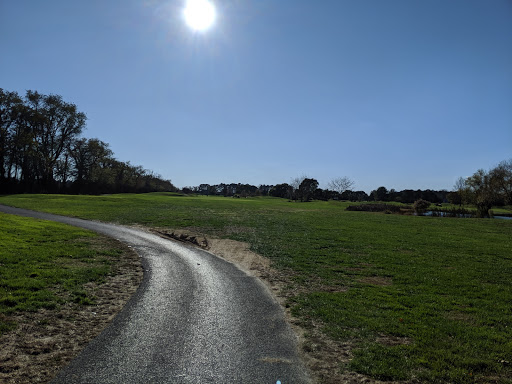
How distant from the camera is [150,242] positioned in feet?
64.4

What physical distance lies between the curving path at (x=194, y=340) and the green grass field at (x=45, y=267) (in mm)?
2195

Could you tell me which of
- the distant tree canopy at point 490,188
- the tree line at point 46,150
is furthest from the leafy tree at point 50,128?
the distant tree canopy at point 490,188

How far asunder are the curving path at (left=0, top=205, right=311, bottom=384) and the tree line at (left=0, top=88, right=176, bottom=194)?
256ft

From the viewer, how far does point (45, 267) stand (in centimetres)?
1149

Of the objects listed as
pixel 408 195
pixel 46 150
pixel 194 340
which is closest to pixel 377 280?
pixel 194 340

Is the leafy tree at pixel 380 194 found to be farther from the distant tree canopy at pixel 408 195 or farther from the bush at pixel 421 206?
the bush at pixel 421 206

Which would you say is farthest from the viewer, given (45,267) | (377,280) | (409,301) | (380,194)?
(380,194)

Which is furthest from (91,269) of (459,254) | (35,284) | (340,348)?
(459,254)

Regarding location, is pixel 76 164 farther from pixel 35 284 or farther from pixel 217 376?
pixel 217 376

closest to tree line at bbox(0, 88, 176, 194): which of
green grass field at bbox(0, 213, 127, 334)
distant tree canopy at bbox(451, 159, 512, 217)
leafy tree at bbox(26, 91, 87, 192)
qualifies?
leafy tree at bbox(26, 91, 87, 192)

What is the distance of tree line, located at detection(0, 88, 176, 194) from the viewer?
7112 centimetres

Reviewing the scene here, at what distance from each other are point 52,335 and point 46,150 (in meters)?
84.9

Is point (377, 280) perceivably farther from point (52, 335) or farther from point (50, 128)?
point (50, 128)

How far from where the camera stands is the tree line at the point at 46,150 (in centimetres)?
7112
